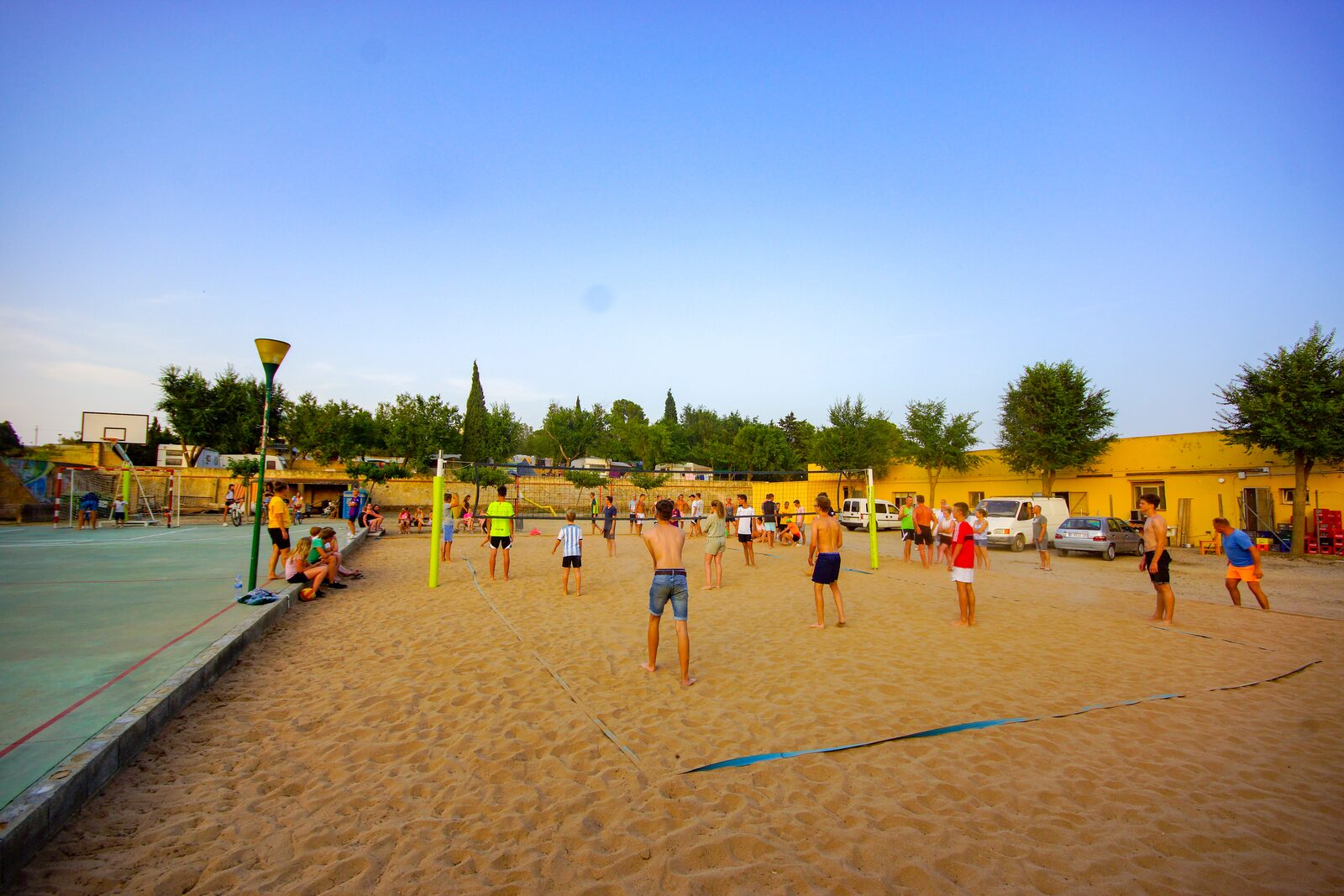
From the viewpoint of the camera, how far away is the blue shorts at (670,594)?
6227 millimetres

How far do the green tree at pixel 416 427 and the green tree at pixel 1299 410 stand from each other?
45502 millimetres

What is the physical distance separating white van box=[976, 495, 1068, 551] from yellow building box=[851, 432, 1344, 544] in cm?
478

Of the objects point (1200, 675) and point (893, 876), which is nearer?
point (893, 876)

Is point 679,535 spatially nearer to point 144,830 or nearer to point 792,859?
point 792,859

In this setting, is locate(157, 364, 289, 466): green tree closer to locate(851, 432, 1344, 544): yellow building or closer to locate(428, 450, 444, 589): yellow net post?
locate(428, 450, 444, 589): yellow net post

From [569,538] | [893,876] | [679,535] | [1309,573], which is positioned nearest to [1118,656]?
[679,535]

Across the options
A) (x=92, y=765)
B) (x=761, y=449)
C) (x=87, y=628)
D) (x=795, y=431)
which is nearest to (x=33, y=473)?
(x=87, y=628)

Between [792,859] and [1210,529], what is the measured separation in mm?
28071

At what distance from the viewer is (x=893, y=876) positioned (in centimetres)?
313

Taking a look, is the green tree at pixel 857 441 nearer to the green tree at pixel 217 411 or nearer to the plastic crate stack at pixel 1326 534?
the plastic crate stack at pixel 1326 534

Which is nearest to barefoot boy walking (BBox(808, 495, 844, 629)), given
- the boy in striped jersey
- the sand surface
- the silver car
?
the sand surface

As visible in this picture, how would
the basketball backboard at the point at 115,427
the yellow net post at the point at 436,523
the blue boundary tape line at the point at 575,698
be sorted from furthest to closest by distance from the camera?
the basketball backboard at the point at 115,427 < the yellow net post at the point at 436,523 < the blue boundary tape line at the point at 575,698

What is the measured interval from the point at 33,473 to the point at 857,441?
40.7 m

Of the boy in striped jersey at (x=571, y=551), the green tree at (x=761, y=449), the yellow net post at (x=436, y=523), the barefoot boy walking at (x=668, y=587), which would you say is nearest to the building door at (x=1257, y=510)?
the boy in striped jersey at (x=571, y=551)
